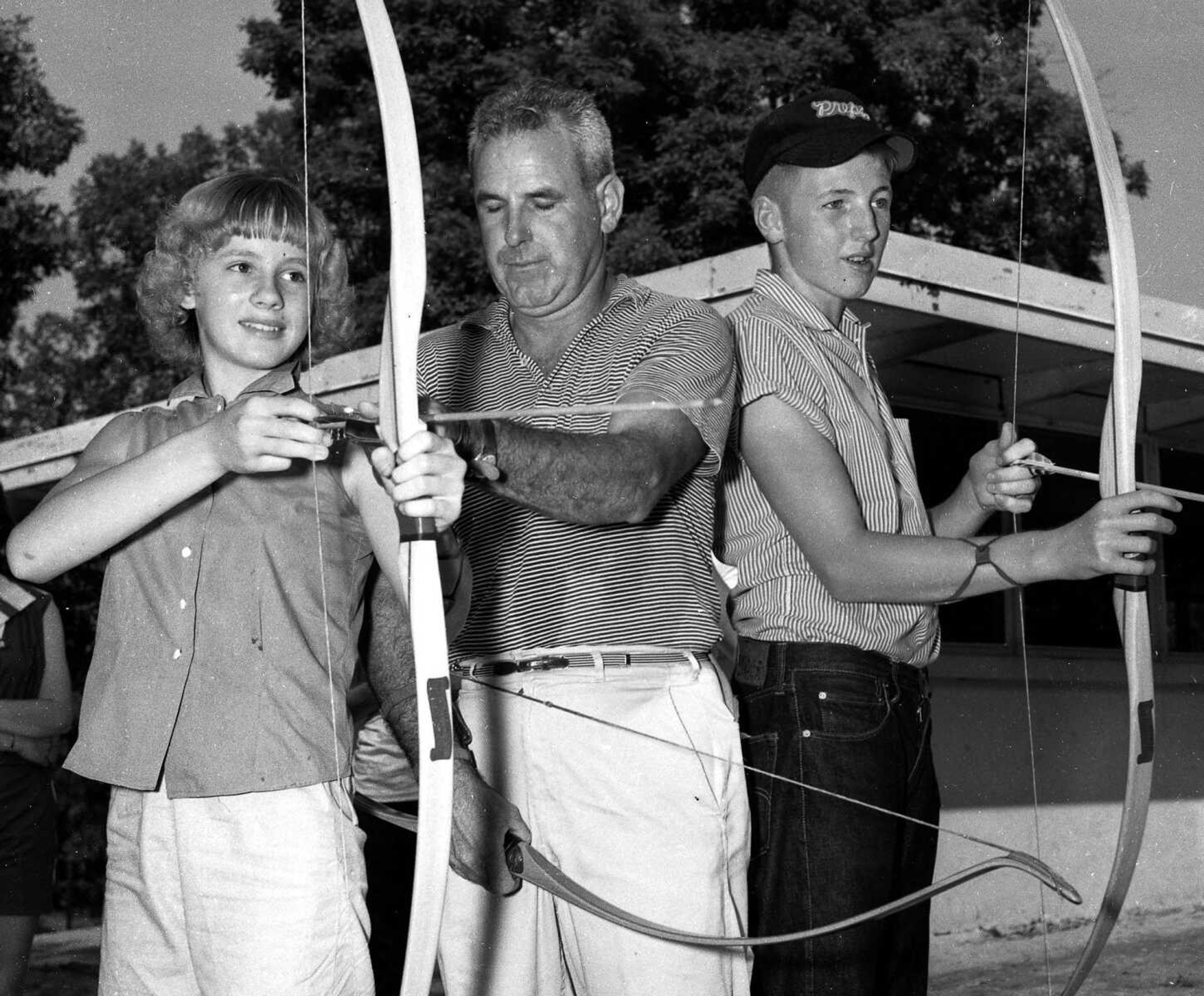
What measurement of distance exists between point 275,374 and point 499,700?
44 cm

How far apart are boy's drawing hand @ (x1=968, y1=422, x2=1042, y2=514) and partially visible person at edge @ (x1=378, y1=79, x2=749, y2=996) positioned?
417mm

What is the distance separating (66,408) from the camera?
273 inches

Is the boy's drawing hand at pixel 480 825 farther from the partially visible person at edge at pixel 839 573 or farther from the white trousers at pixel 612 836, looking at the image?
the partially visible person at edge at pixel 839 573

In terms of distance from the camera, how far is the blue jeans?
66.9 inches

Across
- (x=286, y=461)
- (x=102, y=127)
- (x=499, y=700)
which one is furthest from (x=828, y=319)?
(x=102, y=127)

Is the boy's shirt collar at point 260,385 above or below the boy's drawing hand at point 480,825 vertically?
above

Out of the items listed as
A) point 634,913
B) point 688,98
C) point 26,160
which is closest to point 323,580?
point 634,913

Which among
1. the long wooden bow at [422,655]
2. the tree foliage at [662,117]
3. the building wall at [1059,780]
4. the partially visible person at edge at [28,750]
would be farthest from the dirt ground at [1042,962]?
the tree foliage at [662,117]

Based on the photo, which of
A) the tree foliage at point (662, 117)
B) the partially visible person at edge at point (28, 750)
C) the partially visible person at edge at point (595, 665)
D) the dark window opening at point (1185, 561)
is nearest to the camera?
the partially visible person at edge at point (595, 665)

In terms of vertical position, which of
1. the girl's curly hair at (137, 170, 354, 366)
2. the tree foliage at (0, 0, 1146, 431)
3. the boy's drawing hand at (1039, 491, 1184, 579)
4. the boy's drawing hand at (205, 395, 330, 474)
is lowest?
the boy's drawing hand at (1039, 491, 1184, 579)

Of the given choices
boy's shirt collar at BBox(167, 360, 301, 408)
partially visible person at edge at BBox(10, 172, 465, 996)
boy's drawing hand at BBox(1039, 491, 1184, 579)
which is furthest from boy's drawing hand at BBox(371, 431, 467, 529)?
boy's drawing hand at BBox(1039, 491, 1184, 579)

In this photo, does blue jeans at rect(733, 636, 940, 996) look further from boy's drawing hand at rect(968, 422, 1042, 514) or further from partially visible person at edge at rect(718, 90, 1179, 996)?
boy's drawing hand at rect(968, 422, 1042, 514)

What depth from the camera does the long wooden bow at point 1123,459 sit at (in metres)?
1.78

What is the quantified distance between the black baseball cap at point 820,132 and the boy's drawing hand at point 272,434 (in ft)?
3.06
